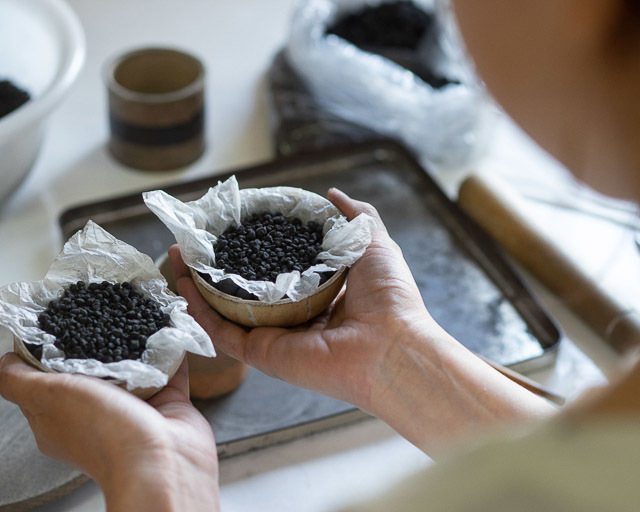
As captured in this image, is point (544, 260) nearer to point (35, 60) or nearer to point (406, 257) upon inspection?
point (406, 257)

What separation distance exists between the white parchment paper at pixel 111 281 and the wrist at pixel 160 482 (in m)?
0.07

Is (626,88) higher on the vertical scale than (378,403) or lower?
higher

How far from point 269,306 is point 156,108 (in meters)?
0.43

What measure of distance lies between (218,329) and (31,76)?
20.6 inches

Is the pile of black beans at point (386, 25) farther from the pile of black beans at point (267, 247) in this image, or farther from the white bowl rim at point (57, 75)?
the pile of black beans at point (267, 247)

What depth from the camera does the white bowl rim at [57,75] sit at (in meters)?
0.82

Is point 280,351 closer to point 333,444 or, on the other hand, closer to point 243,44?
point 333,444

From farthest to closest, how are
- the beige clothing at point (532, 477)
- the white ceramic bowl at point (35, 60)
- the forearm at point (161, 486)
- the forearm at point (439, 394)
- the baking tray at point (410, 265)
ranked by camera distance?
1. the white ceramic bowl at point (35, 60)
2. the baking tray at point (410, 265)
3. the forearm at point (439, 394)
4. the forearm at point (161, 486)
5. the beige clothing at point (532, 477)

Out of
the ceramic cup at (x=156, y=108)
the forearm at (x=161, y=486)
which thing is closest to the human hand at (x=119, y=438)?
the forearm at (x=161, y=486)

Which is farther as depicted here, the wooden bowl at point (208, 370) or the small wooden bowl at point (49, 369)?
the wooden bowl at point (208, 370)

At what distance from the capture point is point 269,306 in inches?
25.5

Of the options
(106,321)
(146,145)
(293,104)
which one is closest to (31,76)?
(146,145)

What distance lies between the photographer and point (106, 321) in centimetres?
63

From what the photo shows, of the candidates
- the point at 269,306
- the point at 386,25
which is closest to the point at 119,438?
the point at 269,306
